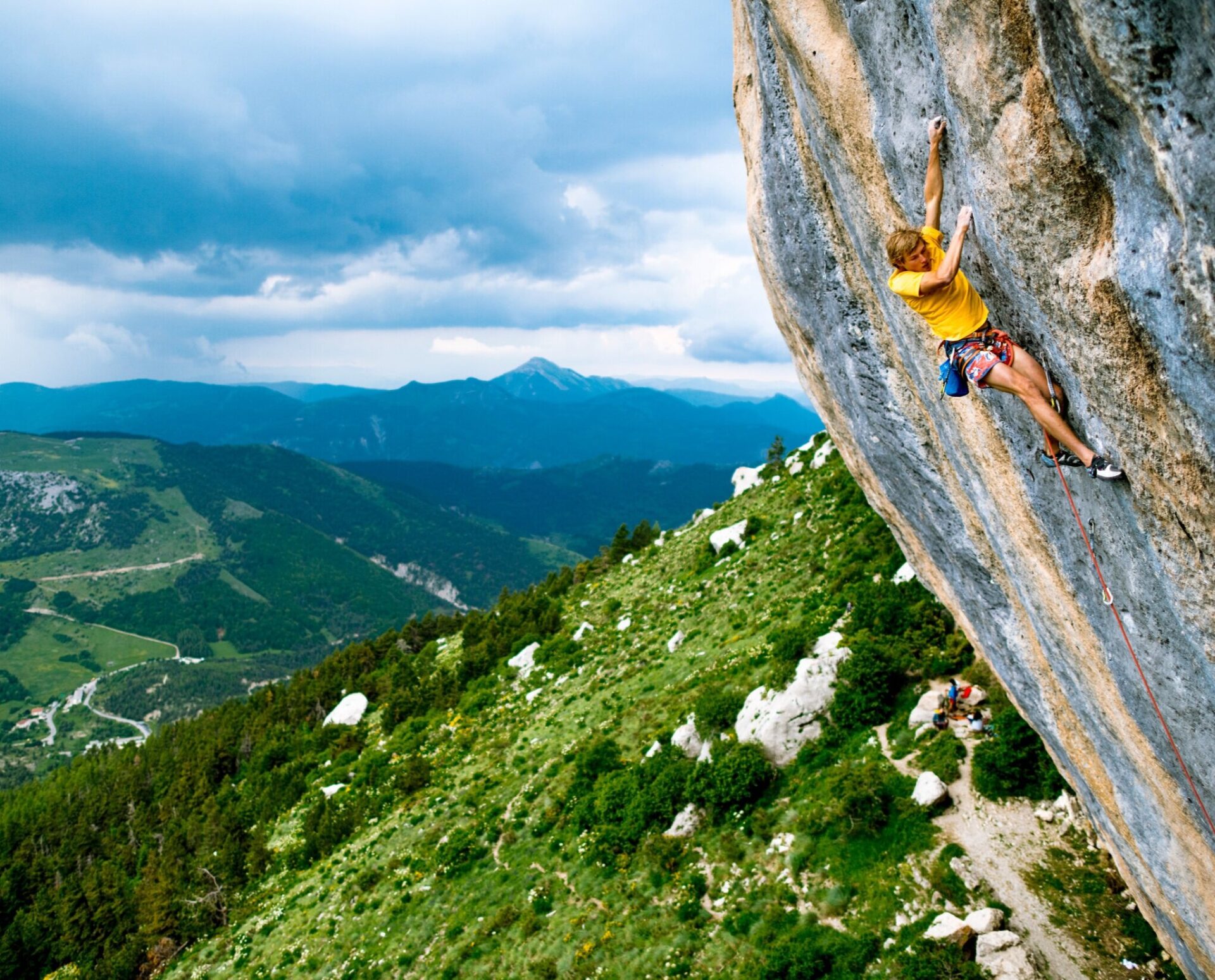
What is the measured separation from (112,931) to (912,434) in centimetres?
7331

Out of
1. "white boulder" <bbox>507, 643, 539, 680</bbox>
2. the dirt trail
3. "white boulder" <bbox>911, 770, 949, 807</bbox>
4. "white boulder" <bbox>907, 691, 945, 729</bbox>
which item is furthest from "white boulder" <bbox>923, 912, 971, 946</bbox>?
"white boulder" <bbox>507, 643, 539, 680</bbox>

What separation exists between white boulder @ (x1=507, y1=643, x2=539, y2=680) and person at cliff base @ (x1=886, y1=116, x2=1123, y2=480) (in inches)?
1819

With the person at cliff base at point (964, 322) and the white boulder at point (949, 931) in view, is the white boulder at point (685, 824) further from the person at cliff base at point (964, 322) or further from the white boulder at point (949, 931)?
the person at cliff base at point (964, 322)

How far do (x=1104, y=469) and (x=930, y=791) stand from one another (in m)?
15.2

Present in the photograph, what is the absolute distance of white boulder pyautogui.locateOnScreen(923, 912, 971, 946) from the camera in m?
14.8

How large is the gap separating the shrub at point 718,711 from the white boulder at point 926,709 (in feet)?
22.6

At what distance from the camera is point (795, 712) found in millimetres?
24375

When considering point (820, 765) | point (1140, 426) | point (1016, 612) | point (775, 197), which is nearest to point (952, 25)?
point (1140, 426)

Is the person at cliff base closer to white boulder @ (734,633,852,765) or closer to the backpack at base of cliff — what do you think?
the backpack at base of cliff

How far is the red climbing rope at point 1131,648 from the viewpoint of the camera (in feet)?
26.3

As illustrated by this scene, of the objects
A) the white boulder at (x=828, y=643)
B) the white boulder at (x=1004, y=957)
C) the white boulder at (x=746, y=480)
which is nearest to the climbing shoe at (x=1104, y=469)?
the white boulder at (x=1004, y=957)

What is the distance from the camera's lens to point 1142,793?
9.82m

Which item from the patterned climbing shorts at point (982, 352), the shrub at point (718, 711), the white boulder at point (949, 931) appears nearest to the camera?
the patterned climbing shorts at point (982, 352)

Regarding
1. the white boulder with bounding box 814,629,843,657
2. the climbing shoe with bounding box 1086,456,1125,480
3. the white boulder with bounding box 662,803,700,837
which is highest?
the climbing shoe with bounding box 1086,456,1125,480
